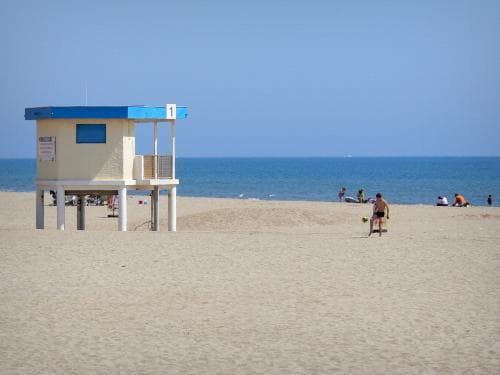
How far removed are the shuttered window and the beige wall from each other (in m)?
0.09

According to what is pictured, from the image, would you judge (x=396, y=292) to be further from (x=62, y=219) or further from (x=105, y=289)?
(x=62, y=219)

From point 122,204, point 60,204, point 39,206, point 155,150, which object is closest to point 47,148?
point 60,204

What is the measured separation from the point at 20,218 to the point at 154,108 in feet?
38.5

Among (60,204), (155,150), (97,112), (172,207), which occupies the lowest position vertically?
(172,207)

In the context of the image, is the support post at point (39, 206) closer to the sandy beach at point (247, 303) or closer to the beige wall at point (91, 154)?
the beige wall at point (91, 154)

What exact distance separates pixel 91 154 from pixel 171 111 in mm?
2513

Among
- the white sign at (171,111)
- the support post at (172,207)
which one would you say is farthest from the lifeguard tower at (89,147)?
the support post at (172,207)

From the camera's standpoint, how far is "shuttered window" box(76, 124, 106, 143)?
2522 cm

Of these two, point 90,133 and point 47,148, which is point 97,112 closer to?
point 90,133

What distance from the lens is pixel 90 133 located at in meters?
25.2

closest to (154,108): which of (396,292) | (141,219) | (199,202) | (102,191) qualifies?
(102,191)

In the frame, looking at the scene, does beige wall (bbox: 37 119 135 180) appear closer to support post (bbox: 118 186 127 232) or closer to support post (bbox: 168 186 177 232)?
support post (bbox: 118 186 127 232)

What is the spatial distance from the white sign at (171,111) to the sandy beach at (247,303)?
4.04m

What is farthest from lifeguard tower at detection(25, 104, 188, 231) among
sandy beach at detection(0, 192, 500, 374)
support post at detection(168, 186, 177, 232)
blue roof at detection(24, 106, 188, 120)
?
sandy beach at detection(0, 192, 500, 374)
